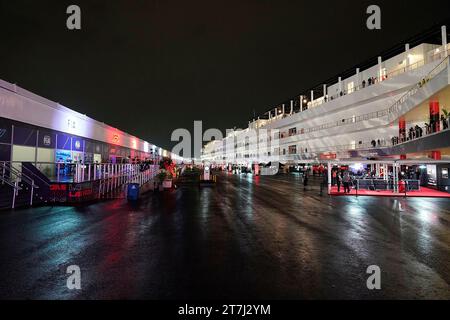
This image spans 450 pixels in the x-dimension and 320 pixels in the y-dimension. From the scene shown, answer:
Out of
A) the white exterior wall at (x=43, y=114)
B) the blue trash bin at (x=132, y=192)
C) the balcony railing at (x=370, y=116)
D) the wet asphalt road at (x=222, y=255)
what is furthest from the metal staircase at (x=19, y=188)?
the balcony railing at (x=370, y=116)

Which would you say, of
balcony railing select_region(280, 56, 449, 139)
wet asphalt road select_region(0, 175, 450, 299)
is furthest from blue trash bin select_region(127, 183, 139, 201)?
balcony railing select_region(280, 56, 449, 139)

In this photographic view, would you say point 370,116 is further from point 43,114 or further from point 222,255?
point 222,255

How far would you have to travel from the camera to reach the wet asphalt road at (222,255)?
4508mm

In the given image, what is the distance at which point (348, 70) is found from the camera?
49.2m

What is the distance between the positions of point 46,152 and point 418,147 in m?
27.0

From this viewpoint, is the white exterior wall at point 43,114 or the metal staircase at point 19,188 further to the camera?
the white exterior wall at point 43,114

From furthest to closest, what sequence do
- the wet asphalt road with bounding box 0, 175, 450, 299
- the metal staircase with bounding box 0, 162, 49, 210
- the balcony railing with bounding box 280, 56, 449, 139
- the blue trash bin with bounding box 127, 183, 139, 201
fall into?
the balcony railing with bounding box 280, 56, 449, 139, the blue trash bin with bounding box 127, 183, 139, 201, the metal staircase with bounding box 0, 162, 49, 210, the wet asphalt road with bounding box 0, 175, 450, 299

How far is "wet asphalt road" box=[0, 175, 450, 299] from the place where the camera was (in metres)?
4.51

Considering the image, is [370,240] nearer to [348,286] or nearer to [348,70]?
[348,286]

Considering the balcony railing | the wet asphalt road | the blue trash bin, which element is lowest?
the wet asphalt road

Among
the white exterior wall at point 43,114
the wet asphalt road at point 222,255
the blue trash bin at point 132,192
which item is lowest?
the wet asphalt road at point 222,255

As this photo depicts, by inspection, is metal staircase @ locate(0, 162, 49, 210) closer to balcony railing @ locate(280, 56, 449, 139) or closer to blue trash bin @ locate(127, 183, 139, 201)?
blue trash bin @ locate(127, 183, 139, 201)

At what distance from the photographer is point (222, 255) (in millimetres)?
6273

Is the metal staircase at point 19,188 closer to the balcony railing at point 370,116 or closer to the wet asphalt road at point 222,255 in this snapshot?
the wet asphalt road at point 222,255
